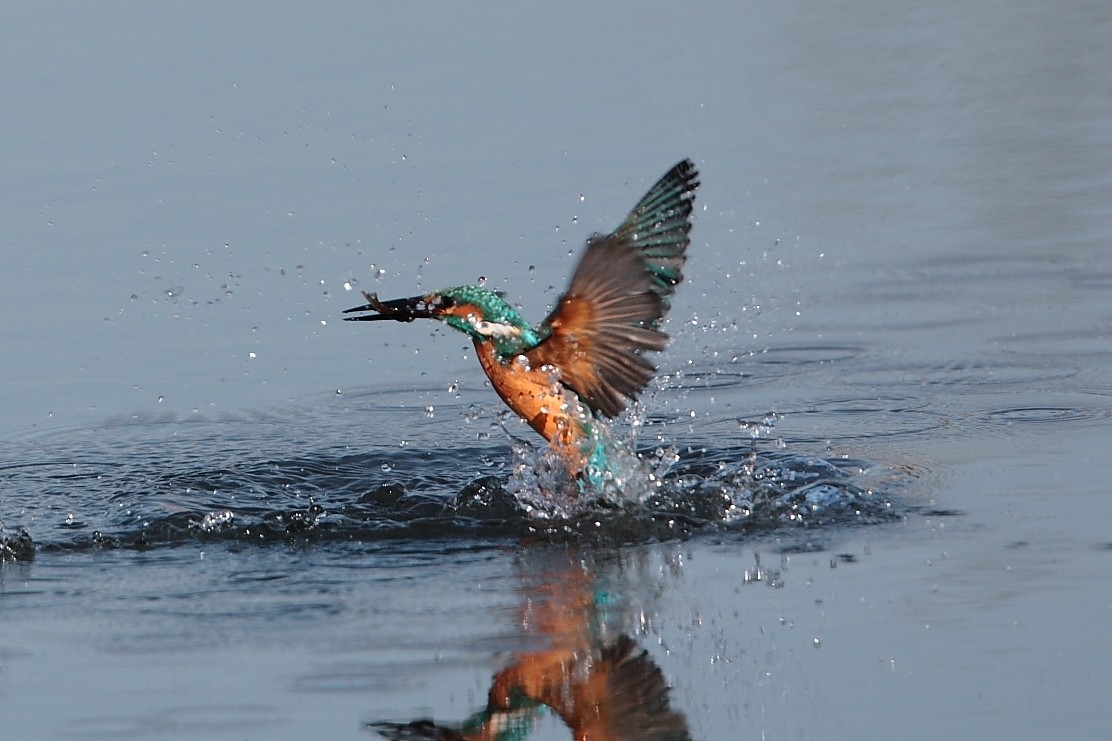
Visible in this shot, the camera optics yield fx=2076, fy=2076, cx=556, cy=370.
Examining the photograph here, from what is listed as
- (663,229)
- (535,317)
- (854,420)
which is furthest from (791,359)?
(663,229)

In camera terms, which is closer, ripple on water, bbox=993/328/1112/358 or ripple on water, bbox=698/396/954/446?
ripple on water, bbox=698/396/954/446

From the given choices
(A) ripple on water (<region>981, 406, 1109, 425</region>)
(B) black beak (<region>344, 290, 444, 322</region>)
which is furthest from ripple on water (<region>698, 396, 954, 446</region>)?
(B) black beak (<region>344, 290, 444, 322</region>)

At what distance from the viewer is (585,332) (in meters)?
6.36

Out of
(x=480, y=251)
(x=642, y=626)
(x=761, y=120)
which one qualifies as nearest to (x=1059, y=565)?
(x=642, y=626)

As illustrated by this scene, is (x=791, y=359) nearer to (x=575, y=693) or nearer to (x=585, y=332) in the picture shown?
(x=585, y=332)

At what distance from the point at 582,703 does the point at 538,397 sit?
7.49 feet

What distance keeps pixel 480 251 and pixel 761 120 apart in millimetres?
2809

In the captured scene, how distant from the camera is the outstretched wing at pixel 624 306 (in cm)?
623

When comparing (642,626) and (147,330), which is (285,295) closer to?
(147,330)

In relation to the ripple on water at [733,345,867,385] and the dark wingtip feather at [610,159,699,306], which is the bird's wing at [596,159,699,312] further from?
the ripple on water at [733,345,867,385]

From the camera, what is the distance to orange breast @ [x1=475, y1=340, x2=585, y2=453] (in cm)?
645

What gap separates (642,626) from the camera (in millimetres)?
4844

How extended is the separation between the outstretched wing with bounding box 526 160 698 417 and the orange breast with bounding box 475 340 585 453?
0.04 meters

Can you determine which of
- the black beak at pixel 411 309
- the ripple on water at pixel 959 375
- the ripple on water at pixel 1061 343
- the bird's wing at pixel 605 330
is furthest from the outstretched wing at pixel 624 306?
the ripple on water at pixel 1061 343
